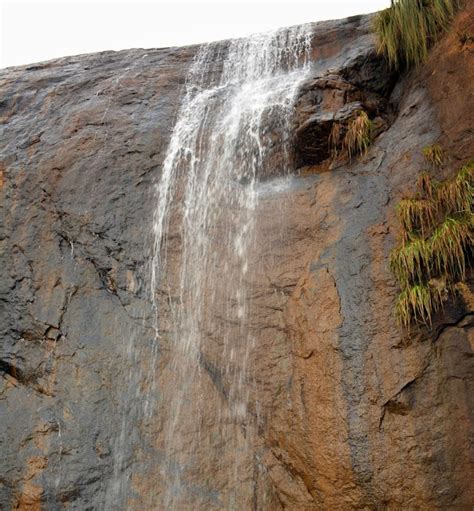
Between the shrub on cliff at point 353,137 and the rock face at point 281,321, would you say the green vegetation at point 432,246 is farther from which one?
the shrub on cliff at point 353,137

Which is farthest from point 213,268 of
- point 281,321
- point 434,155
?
point 434,155

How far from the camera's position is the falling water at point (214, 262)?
669cm

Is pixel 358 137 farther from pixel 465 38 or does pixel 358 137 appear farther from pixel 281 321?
pixel 281 321

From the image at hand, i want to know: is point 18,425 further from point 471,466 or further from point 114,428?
point 471,466

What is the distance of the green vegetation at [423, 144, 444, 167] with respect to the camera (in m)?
7.27

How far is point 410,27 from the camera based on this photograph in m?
8.81

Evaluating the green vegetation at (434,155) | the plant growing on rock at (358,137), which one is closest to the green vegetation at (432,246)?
the green vegetation at (434,155)

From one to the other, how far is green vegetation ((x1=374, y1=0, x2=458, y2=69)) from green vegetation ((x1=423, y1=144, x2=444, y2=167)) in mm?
2004

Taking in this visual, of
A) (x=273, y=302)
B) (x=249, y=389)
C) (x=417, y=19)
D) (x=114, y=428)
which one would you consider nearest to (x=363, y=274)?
(x=273, y=302)

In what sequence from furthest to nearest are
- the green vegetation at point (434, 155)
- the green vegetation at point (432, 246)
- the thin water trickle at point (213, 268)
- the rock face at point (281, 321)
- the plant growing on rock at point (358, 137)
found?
the plant growing on rock at point (358, 137), the green vegetation at point (434, 155), the thin water trickle at point (213, 268), the green vegetation at point (432, 246), the rock face at point (281, 321)

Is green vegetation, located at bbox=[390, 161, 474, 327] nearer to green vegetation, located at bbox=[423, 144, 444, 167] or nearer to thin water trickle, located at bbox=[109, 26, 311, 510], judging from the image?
green vegetation, located at bbox=[423, 144, 444, 167]

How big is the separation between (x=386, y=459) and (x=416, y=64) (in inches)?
232

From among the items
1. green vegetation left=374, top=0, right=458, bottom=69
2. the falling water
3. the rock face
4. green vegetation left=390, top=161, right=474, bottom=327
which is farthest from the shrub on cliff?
green vegetation left=390, top=161, right=474, bottom=327

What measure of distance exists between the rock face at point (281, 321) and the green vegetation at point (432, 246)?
0.21m
